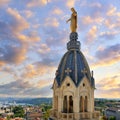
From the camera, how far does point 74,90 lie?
84.6 ft

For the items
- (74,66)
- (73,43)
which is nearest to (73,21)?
(73,43)

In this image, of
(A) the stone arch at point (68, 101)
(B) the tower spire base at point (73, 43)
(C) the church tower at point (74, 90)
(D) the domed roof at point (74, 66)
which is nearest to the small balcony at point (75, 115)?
(C) the church tower at point (74, 90)

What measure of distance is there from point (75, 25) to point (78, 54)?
3359mm

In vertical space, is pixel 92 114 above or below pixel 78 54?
below

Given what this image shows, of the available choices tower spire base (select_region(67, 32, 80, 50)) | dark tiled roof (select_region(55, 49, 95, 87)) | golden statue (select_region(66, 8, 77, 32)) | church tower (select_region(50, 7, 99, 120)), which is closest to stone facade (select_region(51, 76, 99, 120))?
church tower (select_region(50, 7, 99, 120))

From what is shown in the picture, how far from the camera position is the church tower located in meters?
25.5

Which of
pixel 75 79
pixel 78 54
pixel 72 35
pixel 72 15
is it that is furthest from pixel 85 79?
pixel 72 15

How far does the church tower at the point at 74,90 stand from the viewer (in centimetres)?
2550

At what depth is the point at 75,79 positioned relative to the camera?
85.8 ft

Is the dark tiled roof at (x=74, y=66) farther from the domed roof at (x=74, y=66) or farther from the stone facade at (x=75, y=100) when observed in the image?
the stone facade at (x=75, y=100)

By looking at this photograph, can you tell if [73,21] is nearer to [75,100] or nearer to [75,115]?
[75,100]

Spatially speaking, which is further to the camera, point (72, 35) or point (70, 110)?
point (72, 35)

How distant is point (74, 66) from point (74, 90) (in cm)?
240

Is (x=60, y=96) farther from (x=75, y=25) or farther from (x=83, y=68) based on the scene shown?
(x=75, y=25)
